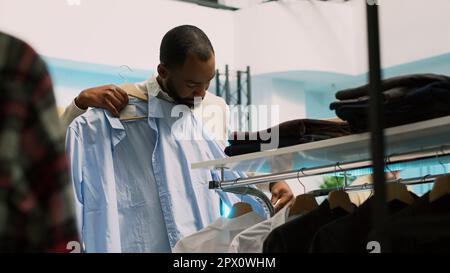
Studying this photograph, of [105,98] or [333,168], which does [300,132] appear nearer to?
[333,168]

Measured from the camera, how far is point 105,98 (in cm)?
176

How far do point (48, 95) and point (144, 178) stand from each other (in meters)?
1.08

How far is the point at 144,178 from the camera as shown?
1751 mm

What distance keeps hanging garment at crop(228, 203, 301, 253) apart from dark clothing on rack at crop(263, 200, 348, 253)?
0.20ft

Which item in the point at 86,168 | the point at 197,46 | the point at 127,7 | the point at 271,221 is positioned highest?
A: the point at 127,7

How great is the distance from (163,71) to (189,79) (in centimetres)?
9

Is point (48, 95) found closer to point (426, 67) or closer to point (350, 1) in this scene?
point (350, 1)

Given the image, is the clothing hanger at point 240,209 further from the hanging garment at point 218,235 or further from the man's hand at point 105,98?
the man's hand at point 105,98

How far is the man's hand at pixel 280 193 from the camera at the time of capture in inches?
68.5

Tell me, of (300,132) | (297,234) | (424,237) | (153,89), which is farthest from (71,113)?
(424,237)

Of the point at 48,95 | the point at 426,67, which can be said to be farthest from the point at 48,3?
the point at 426,67

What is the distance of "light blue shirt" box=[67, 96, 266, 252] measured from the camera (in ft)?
5.55

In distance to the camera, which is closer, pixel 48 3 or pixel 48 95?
pixel 48 95

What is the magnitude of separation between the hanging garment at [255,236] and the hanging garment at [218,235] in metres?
0.10
